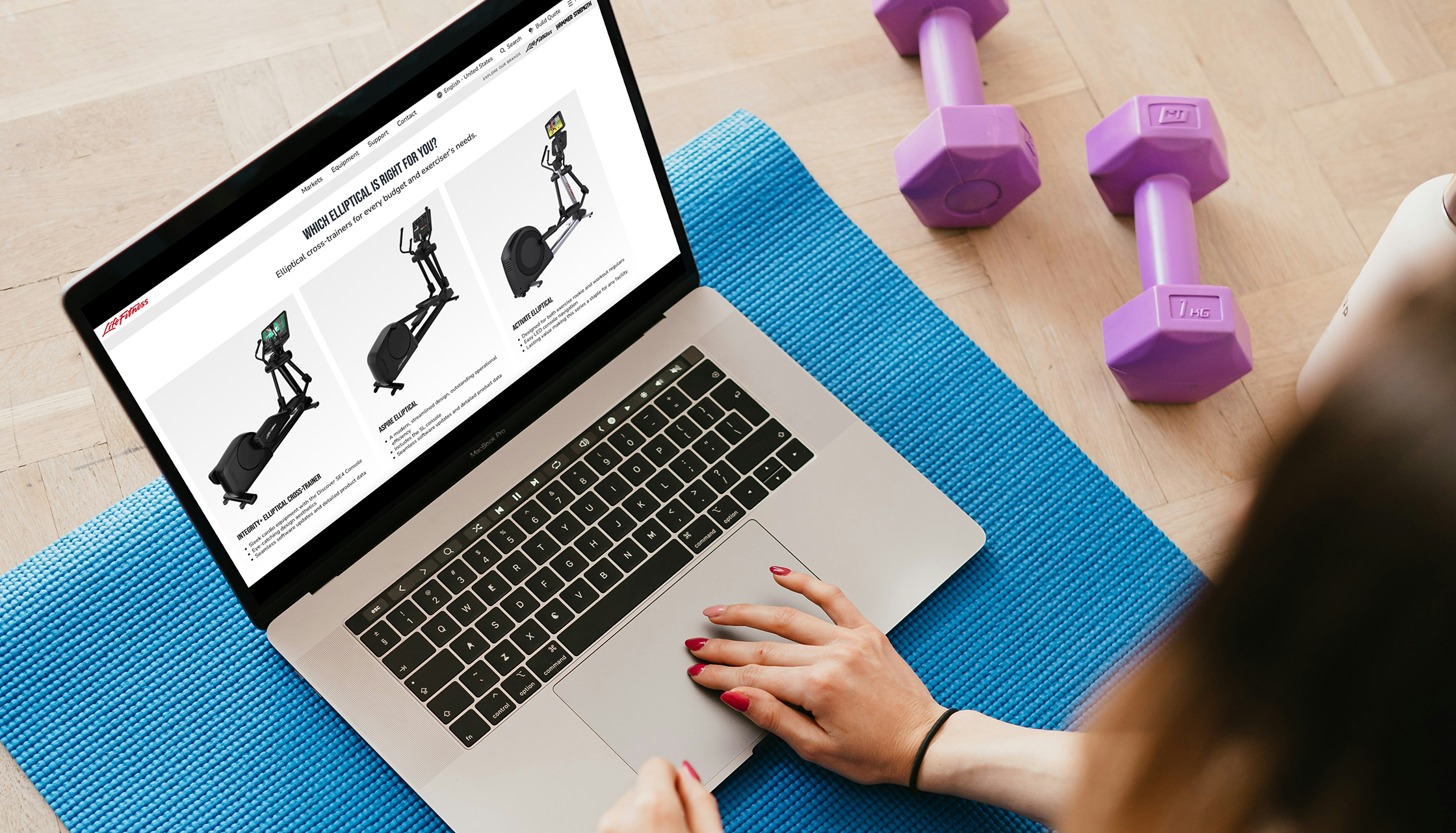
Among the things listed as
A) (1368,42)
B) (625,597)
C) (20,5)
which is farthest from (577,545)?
(1368,42)

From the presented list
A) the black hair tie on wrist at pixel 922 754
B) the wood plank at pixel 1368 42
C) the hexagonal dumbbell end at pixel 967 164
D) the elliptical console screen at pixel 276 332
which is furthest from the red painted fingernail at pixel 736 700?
the wood plank at pixel 1368 42

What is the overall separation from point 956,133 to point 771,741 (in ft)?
1.68

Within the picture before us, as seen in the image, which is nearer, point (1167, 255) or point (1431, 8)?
point (1167, 255)

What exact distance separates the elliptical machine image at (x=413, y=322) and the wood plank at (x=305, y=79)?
16.4 inches

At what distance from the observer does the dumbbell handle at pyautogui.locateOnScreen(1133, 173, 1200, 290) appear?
0.91 m

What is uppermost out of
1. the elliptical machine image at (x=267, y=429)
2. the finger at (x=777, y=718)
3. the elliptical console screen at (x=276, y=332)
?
the elliptical console screen at (x=276, y=332)

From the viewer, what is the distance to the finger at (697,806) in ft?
2.02

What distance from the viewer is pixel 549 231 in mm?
700

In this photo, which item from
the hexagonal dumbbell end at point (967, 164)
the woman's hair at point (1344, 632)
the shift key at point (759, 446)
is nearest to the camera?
the woman's hair at point (1344, 632)

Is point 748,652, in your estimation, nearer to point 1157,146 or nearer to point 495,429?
Result: point 495,429

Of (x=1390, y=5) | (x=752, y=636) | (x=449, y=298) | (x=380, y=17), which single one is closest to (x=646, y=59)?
(x=380, y=17)

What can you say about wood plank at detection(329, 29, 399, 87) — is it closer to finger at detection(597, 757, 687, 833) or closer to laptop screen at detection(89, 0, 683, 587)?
laptop screen at detection(89, 0, 683, 587)

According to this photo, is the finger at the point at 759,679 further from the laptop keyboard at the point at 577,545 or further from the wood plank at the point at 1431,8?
the wood plank at the point at 1431,8

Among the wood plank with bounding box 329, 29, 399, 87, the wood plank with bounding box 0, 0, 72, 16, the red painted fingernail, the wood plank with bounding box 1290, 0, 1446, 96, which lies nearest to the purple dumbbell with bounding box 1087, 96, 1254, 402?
the wood plank with bounding box 1290, 0, 1446, 96
